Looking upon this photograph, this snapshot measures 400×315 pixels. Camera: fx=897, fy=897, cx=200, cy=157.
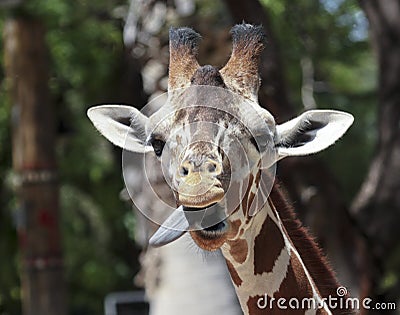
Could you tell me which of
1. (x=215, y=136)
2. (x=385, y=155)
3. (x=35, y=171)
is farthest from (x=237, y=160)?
(x=385, y=155)

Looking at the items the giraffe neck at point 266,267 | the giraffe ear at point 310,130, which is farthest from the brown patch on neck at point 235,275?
the giraffe ear at point 310,130

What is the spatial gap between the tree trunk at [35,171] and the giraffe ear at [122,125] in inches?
117

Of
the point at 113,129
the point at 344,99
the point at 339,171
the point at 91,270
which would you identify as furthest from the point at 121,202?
the point at 113,129

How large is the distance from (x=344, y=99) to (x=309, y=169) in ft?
14.6

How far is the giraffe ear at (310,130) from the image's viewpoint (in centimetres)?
210

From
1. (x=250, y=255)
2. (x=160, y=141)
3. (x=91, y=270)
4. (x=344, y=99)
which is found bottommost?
(x=91, y=270)

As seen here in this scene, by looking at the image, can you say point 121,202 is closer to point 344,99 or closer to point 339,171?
point 344,99

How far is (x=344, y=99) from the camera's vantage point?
984cm

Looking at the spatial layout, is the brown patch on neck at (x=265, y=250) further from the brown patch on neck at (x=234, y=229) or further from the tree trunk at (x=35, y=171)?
the tree trunk at (x=35, y=171)

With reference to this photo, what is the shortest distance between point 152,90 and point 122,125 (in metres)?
2.87

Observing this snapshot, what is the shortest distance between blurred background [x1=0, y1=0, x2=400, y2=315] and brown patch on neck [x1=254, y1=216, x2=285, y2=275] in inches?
87.5

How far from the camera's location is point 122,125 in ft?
7.30

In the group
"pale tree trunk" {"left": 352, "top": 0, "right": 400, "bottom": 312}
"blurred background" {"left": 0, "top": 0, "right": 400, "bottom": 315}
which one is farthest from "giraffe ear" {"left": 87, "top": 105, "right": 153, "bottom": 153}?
"pale tree trunk" {"left": 352, "top": 0, "right": 400, "bottom": 312}

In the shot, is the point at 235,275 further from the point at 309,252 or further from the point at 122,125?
the point at 122,125
